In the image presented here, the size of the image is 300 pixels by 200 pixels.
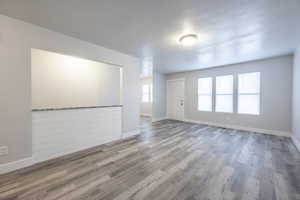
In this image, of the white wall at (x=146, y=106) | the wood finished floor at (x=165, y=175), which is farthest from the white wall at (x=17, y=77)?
the white wall at (x=146, y=106)

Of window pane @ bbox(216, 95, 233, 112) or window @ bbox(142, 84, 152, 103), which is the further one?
window @ bbox(142, 84, 152, 103)

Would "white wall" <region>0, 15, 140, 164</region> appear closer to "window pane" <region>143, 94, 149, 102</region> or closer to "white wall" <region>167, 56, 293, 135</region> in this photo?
"white wall" <region>167, 56, 293, 135</region>

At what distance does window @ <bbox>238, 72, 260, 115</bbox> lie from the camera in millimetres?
4441

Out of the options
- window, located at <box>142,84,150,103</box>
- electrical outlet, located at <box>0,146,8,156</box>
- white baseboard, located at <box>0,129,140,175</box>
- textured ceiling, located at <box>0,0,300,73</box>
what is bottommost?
white baseboard, located at <box>0,129,140,175</box>

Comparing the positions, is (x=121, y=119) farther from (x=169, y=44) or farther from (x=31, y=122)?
(x=169, y=44)

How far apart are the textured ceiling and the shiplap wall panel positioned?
170 centimetres

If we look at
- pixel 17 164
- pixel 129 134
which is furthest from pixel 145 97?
pixel 17 164

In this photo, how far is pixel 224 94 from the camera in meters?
5.20

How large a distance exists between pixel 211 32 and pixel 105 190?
10.5ft

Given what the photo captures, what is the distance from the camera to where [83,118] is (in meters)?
3.04

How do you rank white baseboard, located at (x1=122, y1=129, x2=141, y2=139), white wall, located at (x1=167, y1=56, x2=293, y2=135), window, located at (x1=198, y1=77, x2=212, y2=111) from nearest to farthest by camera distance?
white baseboard, located at (x1=122, y1=129, x2=141, y2=139) < white wall, located at (x1=167, y1=56, x2=293, y2=135) < window, located at (x1=198, y1=77, x2=212, y2=111)

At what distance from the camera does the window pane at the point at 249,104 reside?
14.6ft

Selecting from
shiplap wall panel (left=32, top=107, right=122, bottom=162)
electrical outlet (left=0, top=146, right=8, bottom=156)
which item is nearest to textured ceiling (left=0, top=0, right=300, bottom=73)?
shiplap wall panel (left=32, top=107, right=122, bottom=162)

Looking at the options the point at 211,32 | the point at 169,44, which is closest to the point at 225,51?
the point at 211,32
